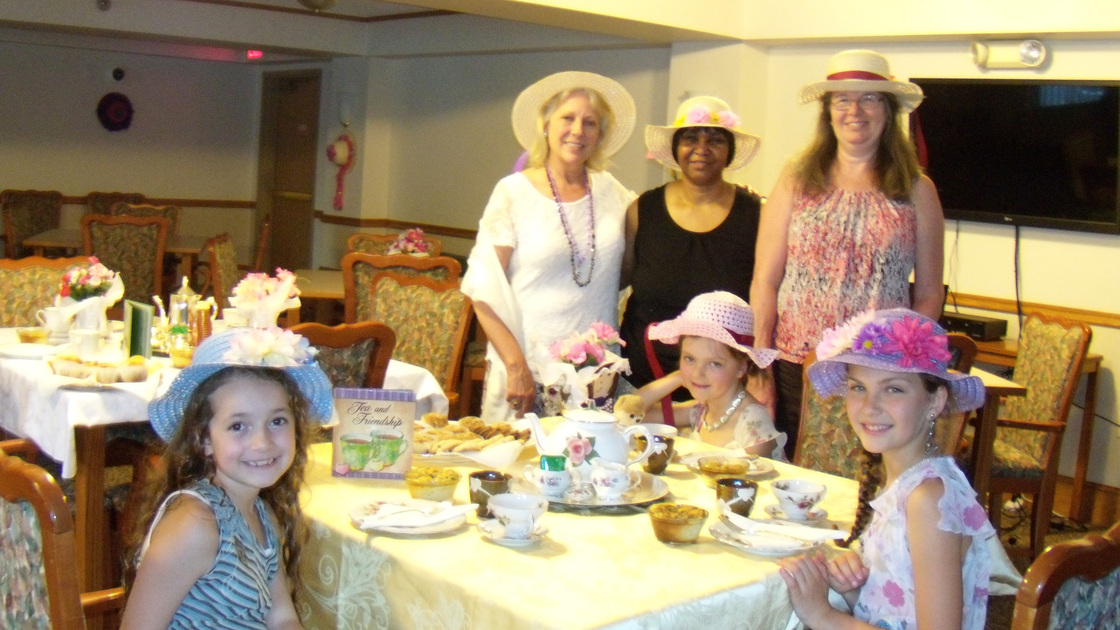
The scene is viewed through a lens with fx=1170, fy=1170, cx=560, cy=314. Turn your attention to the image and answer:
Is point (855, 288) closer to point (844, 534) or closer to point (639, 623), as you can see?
point (844, 534)

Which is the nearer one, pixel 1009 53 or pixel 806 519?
pixel 806 519

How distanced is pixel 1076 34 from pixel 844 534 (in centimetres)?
373

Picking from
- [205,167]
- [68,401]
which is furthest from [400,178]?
[68,401]

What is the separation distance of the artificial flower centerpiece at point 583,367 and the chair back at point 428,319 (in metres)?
1.64

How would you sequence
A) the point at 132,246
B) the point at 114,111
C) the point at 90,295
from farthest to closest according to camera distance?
the point at 114,111
the point at 132,246
the point at 90,295

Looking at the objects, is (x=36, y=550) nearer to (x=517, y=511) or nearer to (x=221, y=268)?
(x=517, y=511)

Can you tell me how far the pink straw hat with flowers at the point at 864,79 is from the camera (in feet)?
10.2

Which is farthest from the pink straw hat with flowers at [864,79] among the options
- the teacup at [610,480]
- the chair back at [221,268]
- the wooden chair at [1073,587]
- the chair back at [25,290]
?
the chair back at [221,268]

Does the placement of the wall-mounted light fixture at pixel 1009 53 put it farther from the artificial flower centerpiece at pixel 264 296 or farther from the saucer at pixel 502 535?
the saucer at pixel 502 535

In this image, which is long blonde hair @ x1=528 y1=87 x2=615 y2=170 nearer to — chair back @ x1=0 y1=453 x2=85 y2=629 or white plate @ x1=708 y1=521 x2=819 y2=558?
white plate @ x1=708 y1=521 x2=819 y2=558

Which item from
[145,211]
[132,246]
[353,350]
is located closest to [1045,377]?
[353,350]

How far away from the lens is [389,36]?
9359 millimetres

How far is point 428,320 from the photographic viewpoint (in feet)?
14.2

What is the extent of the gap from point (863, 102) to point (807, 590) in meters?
1.69
